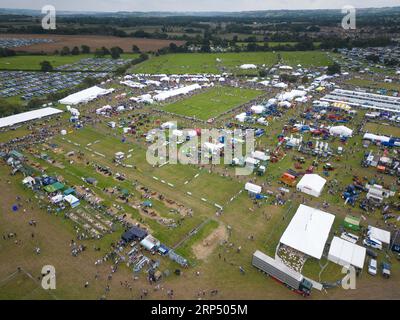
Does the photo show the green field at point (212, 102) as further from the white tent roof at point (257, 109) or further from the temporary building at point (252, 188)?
the temporary building at point (252, 188)

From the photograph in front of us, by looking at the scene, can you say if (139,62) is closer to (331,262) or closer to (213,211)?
(213,211)

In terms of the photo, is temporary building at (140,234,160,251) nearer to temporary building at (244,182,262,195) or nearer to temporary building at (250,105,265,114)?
temporary building at (244,182,262,195)

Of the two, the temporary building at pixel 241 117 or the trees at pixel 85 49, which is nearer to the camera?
the temporary building at pixel 241 117

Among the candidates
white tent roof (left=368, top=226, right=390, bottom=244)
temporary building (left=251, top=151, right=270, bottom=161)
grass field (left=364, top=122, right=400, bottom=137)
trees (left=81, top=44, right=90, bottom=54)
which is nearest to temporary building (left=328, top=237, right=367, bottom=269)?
white tent roof (left=368, top=226, right=390, bottom=244)

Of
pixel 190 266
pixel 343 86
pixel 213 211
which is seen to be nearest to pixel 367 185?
pixel 213 211

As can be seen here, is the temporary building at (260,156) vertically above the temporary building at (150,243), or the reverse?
the temporary building at (260,156)

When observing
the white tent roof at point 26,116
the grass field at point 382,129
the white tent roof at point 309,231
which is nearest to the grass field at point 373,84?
the grass field at point 382,129

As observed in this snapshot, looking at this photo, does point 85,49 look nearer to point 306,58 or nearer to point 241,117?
point 306,58
